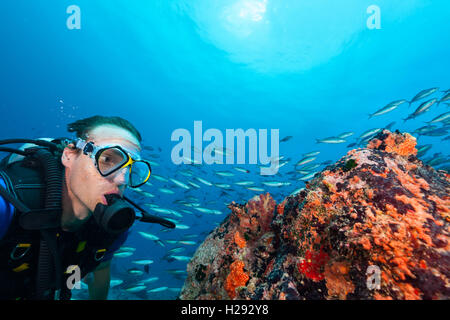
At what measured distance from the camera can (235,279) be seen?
6.36 feet

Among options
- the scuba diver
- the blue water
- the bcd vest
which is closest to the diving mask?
the scuba diver

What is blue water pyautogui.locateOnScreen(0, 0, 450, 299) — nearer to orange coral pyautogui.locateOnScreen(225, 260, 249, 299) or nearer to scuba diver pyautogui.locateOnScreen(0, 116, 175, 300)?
scuba diver pyautogui.locateOnScreen(0, 116, 175, 300)

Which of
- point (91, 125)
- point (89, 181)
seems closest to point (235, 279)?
point (89, 181)

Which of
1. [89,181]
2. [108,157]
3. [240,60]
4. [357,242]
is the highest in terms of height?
[240,60]

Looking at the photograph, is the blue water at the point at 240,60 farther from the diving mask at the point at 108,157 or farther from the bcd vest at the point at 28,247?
the diving mask at the point at 108,157

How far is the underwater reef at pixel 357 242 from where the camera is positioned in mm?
1116

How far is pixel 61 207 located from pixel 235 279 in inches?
74.7

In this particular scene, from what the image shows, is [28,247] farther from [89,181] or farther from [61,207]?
[89,181]

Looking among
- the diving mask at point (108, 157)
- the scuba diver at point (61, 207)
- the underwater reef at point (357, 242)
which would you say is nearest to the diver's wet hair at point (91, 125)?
the scuba diver at point (61, 207)

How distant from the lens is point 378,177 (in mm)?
1593

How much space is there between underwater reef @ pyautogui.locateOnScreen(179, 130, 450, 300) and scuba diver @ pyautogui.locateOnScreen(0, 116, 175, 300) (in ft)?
3.93

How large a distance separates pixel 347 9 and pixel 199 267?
98.2 feet

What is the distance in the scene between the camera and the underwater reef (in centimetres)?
112

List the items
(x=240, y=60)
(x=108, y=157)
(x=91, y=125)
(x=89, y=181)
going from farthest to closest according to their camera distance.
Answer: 1. (x=240, y=60)
2. (x=91, y=125)
3. (x=108, y=157)
4. (x=89, y=181)
